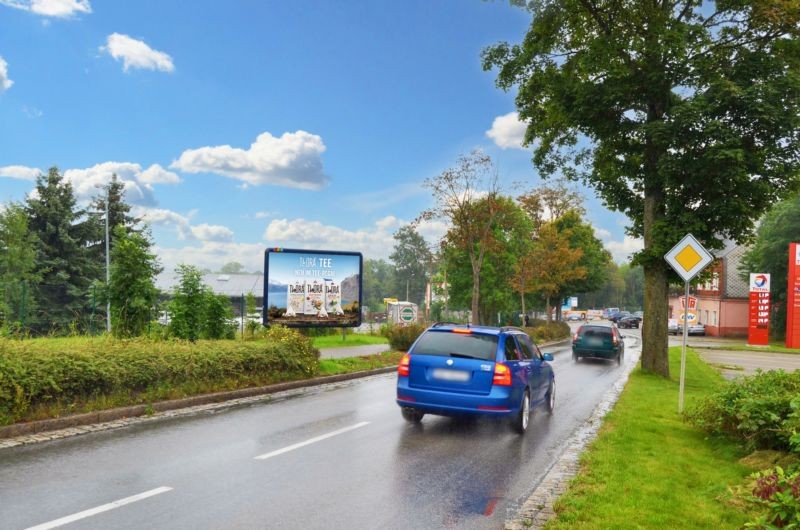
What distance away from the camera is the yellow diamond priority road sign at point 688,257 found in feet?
34.7

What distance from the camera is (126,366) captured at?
9.90 m

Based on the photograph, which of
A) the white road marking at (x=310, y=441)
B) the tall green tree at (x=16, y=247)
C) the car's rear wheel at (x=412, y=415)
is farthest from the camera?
the tall green tree at (x=16, y=247)

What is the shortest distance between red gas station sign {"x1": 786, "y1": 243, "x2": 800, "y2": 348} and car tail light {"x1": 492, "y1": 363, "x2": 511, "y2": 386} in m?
37.9

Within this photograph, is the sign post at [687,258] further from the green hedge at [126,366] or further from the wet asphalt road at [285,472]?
the green hedge at [126,366]

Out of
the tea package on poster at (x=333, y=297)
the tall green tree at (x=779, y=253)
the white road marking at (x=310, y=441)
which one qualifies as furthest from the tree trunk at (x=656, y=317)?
the tall green tree at (x=779, y=253)

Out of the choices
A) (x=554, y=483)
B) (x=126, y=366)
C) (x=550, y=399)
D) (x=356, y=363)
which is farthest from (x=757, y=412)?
(x=356, y=363)

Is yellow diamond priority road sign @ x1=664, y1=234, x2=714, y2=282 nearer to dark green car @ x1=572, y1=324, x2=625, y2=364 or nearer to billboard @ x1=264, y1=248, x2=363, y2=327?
billboard @ x1=264, y1=248, x2=363, y2=327

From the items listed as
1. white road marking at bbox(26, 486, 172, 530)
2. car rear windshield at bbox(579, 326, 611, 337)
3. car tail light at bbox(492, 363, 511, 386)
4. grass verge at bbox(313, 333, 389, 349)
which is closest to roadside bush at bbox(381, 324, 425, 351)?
grass verge at bbox(313, 333, 389, 349)

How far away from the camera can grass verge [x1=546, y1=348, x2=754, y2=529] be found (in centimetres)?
507

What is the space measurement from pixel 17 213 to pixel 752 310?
47720 mm

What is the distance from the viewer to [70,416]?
865cm

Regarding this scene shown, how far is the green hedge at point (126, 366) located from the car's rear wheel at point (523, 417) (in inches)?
227

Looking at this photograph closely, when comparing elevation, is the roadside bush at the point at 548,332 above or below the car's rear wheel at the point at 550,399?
below

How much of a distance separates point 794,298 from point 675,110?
1195 inches
